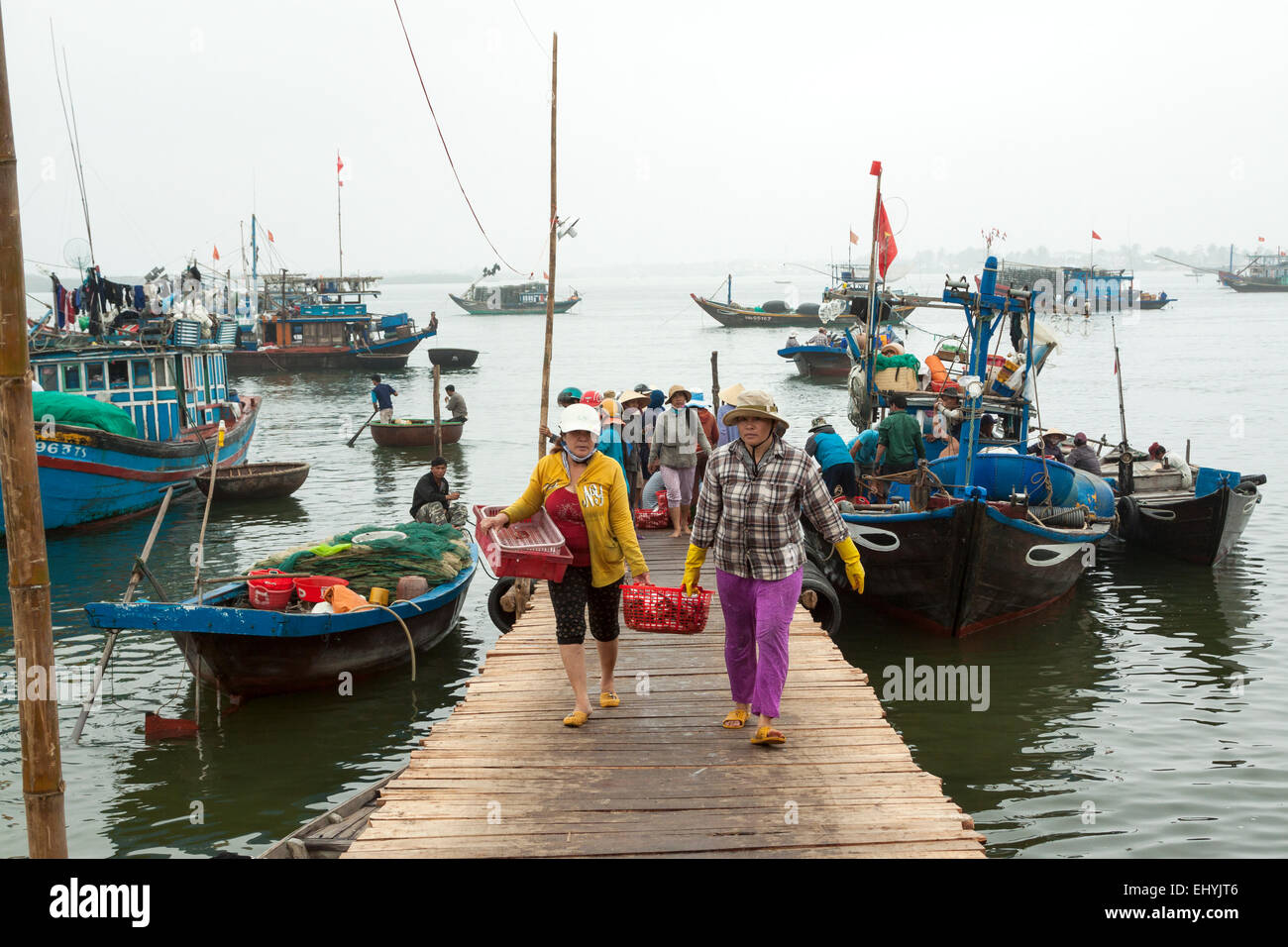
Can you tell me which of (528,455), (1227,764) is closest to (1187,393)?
A: (528,455)

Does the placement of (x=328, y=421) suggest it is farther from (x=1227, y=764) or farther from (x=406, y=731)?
(x=1227, y=764)

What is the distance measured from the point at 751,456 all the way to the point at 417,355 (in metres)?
69.6

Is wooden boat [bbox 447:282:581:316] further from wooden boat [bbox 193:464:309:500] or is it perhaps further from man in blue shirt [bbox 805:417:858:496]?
man in blue shirt [bbox 805:417:858:496]

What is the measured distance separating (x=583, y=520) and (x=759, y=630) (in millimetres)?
1176

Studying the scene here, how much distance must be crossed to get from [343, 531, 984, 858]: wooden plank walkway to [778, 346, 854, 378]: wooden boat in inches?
1703

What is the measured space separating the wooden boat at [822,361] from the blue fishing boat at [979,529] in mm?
34837

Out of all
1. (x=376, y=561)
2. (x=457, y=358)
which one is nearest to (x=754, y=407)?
(x=376, y=561)

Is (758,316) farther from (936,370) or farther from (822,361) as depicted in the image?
(936,370)

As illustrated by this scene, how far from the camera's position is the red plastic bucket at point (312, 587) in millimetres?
10727

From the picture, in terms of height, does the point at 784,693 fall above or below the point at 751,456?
below

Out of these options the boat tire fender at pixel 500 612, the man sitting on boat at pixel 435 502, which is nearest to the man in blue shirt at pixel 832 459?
the boat tire fender at pixel 500 612

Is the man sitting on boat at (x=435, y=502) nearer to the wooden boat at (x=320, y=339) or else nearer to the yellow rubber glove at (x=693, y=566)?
the yellow rubber glove at (x=693, y=566)

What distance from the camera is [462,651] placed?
13.0 m

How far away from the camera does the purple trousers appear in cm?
595
